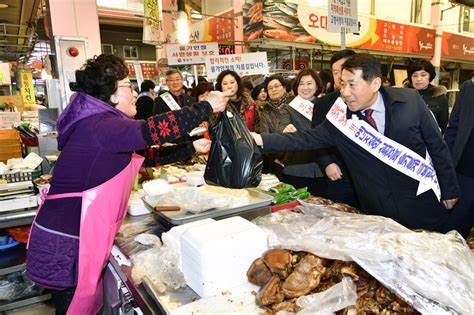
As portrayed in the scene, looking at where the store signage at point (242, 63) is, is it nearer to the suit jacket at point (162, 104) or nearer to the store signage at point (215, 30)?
the suit jacket at point (162, 104)

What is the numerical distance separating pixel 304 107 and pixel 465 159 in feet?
4.14

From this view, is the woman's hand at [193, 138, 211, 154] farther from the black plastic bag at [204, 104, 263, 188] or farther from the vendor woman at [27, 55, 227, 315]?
the vendor woman at [27, 55, 227, 315]

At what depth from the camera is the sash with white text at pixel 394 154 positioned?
1.81m

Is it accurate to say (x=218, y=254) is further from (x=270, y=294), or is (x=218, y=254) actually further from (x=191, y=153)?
(x=191, y=153)

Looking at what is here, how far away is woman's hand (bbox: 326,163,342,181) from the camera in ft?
8.45

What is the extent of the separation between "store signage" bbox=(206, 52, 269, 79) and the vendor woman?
3.94 m

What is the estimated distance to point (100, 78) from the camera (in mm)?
1539

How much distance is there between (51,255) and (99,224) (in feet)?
0.86

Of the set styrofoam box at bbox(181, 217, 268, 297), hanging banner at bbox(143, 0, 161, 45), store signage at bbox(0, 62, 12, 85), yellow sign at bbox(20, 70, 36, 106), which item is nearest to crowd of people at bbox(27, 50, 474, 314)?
styrofoam box at bbox(181, 217, 268, 297)

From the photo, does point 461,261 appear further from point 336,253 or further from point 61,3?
point 61,3

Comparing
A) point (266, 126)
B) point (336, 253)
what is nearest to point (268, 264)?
point (336, 253)

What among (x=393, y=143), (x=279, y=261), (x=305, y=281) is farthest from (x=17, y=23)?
(x=305, y=281)

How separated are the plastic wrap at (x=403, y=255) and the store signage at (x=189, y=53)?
574 centimetres

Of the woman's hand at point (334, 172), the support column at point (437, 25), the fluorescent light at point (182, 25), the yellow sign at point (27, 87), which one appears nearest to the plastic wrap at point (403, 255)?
the woman's hand at point (334, 172)
